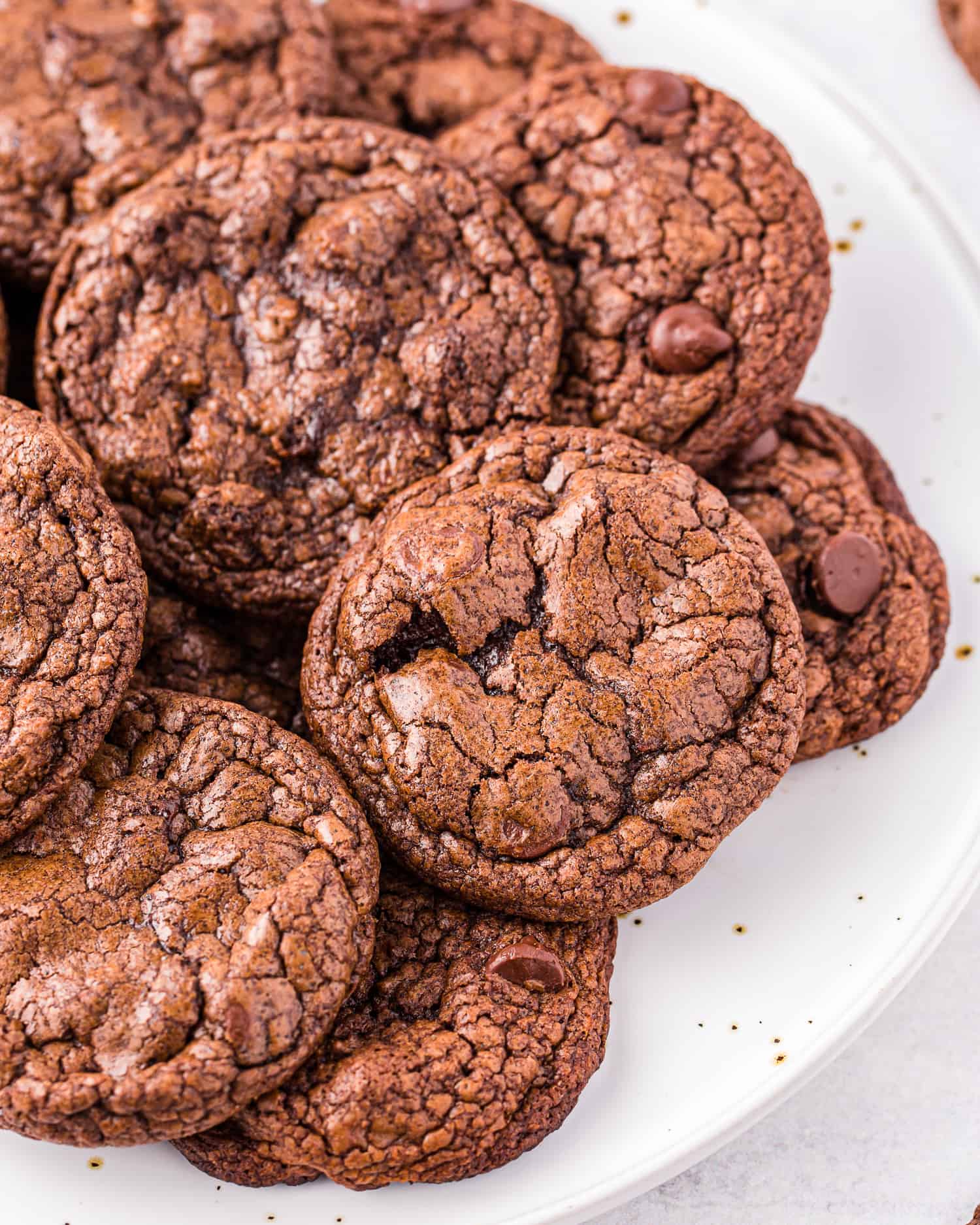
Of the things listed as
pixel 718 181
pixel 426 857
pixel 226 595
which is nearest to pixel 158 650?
pixel 226 595

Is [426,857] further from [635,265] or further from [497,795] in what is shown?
[635,265]

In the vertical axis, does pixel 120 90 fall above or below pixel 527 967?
above

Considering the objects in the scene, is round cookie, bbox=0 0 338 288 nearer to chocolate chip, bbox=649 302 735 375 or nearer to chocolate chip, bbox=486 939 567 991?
chocolate chip, bbox=649 302 735 375

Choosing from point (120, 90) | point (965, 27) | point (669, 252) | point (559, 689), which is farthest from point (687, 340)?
point (965, 27)

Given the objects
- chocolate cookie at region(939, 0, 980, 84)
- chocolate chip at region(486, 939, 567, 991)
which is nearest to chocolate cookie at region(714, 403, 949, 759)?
chocolate chip at region(486, 939, 567, 991)

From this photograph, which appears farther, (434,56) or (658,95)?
(434,56)

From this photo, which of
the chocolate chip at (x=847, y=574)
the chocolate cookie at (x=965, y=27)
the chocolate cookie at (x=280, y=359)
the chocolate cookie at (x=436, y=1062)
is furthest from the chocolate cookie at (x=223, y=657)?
the chocolate cookie at (x=965, y=27)

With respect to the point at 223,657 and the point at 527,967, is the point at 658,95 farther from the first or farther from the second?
the point at 527,967
